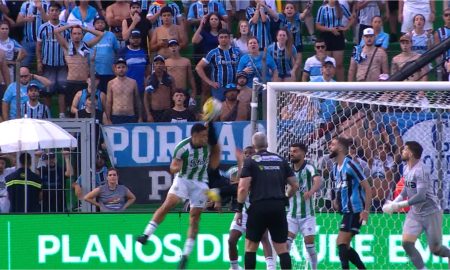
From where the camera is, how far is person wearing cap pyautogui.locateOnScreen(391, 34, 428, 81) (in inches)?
758

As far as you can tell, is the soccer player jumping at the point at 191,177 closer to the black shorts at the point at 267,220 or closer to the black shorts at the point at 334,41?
the black shorts at the point at 267,220

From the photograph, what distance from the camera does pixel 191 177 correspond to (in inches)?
613

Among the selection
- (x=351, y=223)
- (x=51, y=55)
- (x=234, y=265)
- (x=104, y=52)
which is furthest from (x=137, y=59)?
(x=351, y=223)

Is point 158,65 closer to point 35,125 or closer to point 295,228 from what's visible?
point 35,125

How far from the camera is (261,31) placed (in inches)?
813

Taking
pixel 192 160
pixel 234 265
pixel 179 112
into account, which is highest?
pixel 179 112

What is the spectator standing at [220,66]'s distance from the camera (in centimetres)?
1931

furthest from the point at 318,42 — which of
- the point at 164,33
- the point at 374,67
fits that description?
the point at 164,33

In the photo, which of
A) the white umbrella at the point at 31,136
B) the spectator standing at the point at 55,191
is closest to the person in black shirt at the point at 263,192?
the white umbrella at the point at 31,136

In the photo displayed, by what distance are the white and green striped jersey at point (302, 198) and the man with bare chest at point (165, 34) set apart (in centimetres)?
494

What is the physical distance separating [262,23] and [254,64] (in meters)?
1.47

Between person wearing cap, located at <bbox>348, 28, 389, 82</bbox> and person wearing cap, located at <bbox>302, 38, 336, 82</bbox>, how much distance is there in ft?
1.11

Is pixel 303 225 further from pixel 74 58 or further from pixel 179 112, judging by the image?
pixel 74 58

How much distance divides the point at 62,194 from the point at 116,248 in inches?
45.8
